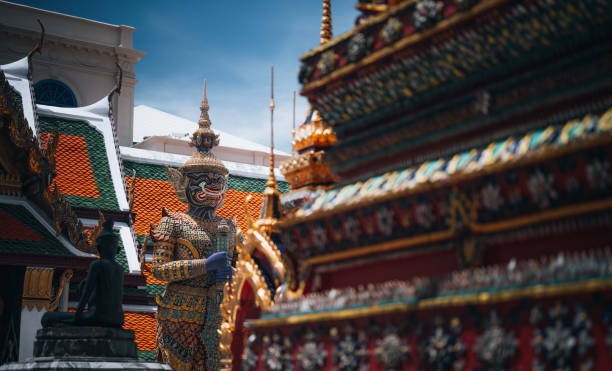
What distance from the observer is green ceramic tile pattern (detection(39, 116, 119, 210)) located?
16641 millimetres

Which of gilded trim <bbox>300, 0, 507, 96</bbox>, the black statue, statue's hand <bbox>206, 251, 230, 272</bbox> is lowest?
the black statue

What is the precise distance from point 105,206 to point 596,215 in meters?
13.3

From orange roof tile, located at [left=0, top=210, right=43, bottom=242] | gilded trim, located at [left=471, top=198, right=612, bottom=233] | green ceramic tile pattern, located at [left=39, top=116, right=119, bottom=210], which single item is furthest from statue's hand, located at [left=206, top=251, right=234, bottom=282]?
gilded trim, located at [left=471, top=198, right=612, bottom=233]

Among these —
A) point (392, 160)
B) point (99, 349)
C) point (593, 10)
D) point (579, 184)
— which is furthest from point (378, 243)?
point (99, 349)

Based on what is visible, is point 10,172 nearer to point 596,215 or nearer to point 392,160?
point 392,160

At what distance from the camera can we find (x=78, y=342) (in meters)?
9.88

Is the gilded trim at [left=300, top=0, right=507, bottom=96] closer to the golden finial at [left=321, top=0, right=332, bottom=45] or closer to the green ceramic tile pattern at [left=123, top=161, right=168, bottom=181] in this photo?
the golden finial at [left=321, top=0, right=332, bottom=45]

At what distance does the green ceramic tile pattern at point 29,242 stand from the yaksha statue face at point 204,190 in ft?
8.35

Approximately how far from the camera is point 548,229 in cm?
482

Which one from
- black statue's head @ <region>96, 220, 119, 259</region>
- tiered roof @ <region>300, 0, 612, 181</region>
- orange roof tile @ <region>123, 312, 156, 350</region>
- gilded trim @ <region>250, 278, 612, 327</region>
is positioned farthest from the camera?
orange roof tile @ <region>123, 312, 156, 350</region>

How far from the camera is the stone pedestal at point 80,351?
9.59m

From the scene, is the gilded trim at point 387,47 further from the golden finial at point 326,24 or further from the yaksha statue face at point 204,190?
the yaksha statue face at point 204,190

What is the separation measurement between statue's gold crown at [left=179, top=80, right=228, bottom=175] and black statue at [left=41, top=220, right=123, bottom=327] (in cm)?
392

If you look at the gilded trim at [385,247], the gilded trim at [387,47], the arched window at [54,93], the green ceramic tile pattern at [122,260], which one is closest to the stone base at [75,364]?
the gilded trim at [385,247]
